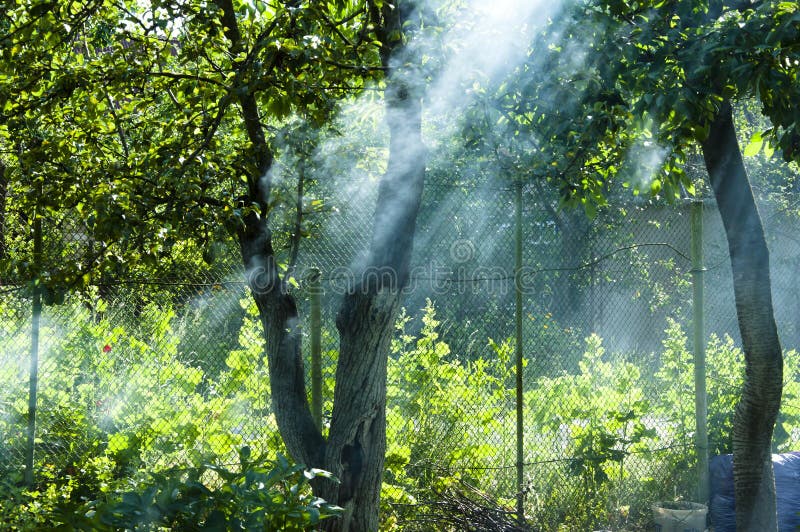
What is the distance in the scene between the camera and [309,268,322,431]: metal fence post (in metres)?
4.96

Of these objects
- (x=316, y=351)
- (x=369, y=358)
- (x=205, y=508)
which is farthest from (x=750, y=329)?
(x=205, y=508)

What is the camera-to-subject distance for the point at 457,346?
6129 mm

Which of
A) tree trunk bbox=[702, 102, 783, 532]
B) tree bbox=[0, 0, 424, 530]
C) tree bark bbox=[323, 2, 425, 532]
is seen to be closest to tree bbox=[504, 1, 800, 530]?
tree trunk bbox=[702, 102, 783, 532]

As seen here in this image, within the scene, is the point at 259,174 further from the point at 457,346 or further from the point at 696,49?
the point at 457,346

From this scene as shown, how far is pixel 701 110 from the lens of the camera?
359cm

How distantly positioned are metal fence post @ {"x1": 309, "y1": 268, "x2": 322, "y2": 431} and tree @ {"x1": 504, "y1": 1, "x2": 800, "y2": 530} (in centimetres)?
164

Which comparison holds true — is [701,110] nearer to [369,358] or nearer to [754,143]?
[754,143]

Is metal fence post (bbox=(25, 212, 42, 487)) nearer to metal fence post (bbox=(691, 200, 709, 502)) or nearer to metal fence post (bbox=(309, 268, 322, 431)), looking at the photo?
metal fence post (bbox=(309, 268, 322, 431))

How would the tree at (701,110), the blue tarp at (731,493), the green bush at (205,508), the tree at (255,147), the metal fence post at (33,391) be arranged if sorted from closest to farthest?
the green bush at (205,508), the tree at (701,110), the tree at (255,147), the metal fence post at (33,391), the blue tarp at (731,493)

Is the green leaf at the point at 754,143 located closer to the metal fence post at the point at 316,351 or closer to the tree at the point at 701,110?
the tree at the point at 701,110

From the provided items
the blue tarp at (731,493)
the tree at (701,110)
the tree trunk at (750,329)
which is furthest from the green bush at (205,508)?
the blue tarp at (731,493)

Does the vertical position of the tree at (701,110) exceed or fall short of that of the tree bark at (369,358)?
it exceeds it

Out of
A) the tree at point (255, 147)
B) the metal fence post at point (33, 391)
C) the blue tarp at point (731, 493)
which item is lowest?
the blue tarp at point (731, 493)

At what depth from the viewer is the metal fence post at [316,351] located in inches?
195
